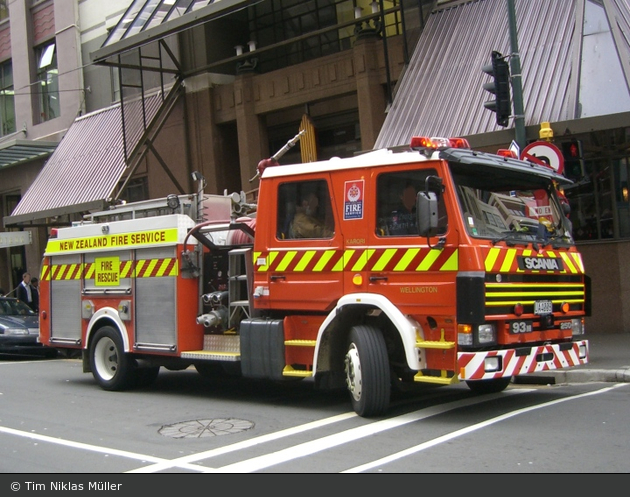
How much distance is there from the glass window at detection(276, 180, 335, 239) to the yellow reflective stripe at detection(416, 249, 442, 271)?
1262 mm

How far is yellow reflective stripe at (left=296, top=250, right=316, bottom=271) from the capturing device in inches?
368

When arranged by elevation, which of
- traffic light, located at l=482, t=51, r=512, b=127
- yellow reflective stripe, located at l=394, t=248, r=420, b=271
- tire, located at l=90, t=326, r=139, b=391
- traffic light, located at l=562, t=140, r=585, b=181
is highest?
traffic light, located at l=482, t=51, r=512, b=127

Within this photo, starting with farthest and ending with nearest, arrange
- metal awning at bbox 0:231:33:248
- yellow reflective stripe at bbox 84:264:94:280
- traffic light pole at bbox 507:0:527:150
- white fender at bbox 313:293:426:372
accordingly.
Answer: metal awning at bbox 0:231:33:248, traffic light pole at bbox 507:0:527:150, yellow reflective stripe at bbox 84:264:94:280, white fender at bbox 313:293:426:372

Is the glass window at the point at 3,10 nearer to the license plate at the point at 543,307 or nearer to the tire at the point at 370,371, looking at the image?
the tire at the point at 370,371

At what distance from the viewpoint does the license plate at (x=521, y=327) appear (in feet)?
27.4

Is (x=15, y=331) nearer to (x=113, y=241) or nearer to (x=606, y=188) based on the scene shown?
(x=113, y=241)

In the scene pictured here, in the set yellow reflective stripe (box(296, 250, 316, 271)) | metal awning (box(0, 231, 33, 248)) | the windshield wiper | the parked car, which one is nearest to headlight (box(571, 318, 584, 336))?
the windshield wiper

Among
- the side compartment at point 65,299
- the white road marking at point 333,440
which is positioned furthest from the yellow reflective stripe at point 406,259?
the side compartment at point 65,299

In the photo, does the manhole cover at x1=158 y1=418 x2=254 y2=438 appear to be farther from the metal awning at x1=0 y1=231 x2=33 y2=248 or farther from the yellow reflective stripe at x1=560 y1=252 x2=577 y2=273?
the metal awning at x1=0 y1=231 x2=33 y2=248

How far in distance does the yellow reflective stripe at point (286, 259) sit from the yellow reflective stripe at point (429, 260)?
172 centimetres

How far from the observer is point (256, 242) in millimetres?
9859
